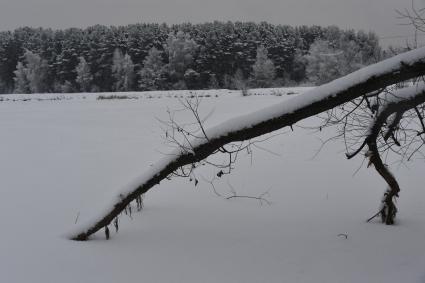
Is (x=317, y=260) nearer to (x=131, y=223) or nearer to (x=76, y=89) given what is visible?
(x=131, y=223)

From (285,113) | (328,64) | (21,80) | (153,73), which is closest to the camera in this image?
(285,113)

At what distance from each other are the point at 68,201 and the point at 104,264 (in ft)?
5.96

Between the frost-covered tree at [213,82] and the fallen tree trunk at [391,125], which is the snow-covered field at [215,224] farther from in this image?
the frost-covered tree at [213,82]

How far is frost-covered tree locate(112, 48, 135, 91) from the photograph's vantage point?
60.8 metres

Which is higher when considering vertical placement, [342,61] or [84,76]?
[84,76]

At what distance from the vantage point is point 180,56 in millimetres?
61375

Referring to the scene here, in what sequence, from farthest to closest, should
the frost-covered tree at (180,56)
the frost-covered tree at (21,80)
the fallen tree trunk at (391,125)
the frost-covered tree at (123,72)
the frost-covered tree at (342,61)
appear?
the frost-covered tree at (21,80)
the frost-covered tree at (123,72)
the frost-covered tree at (180,56)
the frost-covered tree at (342,61)
the fallen tree trunk at (391,125)

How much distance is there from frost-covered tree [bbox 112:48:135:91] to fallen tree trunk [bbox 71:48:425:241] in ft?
191

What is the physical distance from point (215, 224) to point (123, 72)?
6004cm

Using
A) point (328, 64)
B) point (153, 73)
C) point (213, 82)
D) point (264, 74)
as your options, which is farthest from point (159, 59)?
point (328, 64)

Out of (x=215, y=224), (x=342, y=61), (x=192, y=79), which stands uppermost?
(x=192, y=79)

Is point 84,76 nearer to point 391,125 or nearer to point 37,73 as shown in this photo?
point 37,73

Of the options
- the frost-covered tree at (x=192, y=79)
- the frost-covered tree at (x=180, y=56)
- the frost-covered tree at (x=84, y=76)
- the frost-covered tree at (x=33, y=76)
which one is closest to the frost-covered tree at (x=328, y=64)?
the frost-covered tree at (x=192, y=79)

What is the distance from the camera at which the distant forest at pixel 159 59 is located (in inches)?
2343
